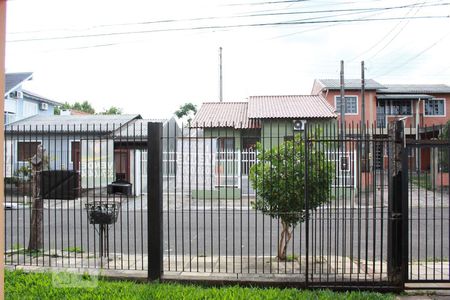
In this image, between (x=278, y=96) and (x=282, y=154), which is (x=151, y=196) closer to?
(x=282, y=154)

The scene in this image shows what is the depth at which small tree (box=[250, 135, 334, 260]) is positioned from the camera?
23.3 ft

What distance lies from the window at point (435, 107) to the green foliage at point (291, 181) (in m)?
30.6

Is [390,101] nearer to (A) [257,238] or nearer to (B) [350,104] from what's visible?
(B) [350,104]

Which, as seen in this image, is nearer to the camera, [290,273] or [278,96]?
[290,273]

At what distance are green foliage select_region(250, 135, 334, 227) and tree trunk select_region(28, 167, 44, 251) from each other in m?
3.91

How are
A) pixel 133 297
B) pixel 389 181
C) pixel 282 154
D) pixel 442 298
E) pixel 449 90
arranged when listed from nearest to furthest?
pixel 133 297 < pixel 442 298 < pixel 389 181 < pixel 282 154 < pixel 449 90

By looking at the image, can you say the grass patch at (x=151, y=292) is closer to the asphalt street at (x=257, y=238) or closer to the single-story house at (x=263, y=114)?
the asphalt street at (x=257, y=238)

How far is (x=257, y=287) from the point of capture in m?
6.29

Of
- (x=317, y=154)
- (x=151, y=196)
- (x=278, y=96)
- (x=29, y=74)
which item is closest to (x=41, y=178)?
(x=151, y=196)

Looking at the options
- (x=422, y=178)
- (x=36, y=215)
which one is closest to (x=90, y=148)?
(x=36, y=215)

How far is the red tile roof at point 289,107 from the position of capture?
74.6 ft

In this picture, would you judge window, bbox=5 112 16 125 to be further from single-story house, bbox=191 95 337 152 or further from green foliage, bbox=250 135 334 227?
green foliage, bbox=250 135 334 227

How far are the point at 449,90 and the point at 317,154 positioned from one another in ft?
106

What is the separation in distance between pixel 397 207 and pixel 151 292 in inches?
136
